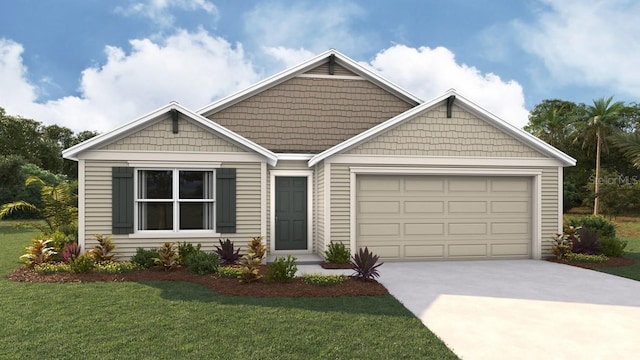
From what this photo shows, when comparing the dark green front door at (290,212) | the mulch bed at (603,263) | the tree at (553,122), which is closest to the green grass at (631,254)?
the mulch bed at (603,263)

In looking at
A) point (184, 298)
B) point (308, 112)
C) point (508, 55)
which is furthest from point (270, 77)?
point (508, 55)

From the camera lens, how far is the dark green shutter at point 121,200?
9.77 m

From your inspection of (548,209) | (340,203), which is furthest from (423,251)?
(548,209)

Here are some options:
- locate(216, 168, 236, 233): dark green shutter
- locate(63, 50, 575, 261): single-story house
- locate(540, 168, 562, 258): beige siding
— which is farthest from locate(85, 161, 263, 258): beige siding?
locate(540, 168, 562, 258): beige siding

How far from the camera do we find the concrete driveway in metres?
4.94

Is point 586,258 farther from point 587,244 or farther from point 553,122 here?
point 553,122

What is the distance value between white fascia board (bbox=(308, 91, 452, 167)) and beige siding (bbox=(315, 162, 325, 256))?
0.46 m

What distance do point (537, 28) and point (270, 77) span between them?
49.6 feet

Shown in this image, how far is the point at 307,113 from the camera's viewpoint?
13.2 meters

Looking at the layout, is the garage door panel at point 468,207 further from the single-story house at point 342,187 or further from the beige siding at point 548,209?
the beige siding at point 548,209

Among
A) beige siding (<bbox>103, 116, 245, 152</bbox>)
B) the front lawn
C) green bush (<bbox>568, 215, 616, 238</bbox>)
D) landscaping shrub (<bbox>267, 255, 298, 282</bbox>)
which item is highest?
beige siding (<bbox>103, 116, 245, 152</bbox>)

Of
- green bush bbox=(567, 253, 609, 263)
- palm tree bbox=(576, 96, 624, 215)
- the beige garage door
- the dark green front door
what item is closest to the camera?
green bush bbox=(567, 253, 609, 263)

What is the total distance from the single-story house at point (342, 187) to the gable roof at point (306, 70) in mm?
135

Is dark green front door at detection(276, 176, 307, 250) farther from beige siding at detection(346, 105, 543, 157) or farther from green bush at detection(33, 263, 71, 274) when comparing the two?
green bush at detection(33, 263, 71, 274)
